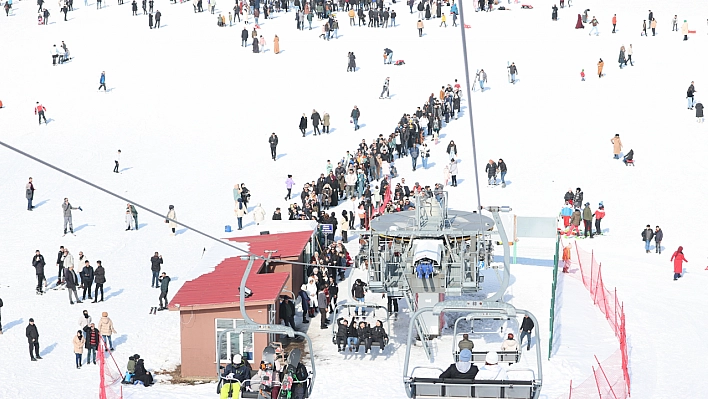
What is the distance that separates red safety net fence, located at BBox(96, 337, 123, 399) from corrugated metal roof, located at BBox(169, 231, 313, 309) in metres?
1.90

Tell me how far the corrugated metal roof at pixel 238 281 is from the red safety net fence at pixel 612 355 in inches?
283

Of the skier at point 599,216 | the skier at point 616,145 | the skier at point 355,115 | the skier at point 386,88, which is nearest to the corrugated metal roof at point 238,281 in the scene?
the skier at point 599,216

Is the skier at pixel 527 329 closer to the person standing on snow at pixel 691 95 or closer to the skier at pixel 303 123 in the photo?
the skier at pixel 303 123

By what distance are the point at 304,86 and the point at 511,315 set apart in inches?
1324

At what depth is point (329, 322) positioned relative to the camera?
28.8 metres

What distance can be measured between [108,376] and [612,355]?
445 inches

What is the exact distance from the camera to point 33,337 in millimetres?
26266

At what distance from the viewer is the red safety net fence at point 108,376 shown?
2427 centimetres

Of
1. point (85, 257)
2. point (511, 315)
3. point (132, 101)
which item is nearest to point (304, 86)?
point (132, 101)

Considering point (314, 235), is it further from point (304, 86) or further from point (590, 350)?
point (304, 86)

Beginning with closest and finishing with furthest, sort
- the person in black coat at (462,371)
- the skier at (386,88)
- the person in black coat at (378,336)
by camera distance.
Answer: the person in black coat at (462,371), the person in black coat at (378,336), the skier at (386,88)

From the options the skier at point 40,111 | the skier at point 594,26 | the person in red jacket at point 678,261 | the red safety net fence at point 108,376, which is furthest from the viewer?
the skier at point 594,26

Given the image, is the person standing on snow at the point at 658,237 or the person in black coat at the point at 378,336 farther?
the person standing on snow at the point at 658,237

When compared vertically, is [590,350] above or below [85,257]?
below
